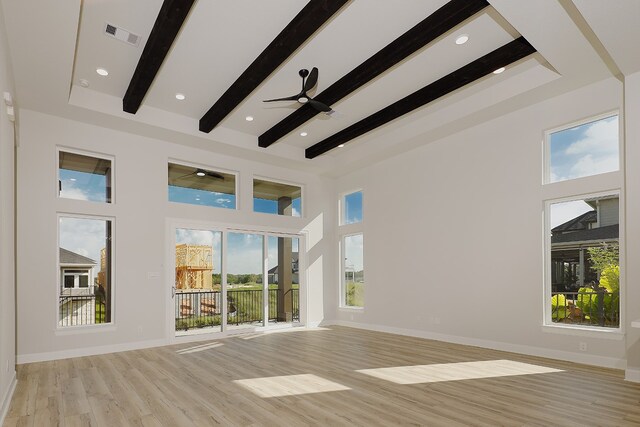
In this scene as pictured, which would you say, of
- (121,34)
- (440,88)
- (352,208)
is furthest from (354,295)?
(121,34)

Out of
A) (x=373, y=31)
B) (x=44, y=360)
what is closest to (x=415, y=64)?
(x=373, y=31)

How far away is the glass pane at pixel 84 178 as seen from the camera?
20.1 feet

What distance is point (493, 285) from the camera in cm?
616

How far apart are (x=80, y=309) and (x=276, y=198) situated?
428cm

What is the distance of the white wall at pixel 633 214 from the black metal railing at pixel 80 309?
7198mm

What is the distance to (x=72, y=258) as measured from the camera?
607 cm

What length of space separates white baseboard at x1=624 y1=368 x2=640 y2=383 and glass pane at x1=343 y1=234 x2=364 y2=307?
501 cm

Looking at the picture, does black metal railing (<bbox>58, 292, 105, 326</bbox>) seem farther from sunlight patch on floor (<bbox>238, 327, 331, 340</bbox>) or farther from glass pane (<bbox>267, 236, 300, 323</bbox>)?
glass pane (<bbox>267, 236, 300, 323</bbox>)

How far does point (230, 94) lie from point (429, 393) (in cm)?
470

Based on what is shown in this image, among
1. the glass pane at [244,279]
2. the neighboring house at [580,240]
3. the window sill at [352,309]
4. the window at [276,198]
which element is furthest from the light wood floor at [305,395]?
the window at [276,198]

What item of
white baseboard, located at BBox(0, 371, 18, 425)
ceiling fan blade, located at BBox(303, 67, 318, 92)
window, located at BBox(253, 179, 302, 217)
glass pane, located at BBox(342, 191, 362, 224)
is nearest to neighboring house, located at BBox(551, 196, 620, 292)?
ceiling fan blade, located at BBox(303, 67, 318, 92)

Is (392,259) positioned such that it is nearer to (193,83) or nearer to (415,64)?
(415,64)

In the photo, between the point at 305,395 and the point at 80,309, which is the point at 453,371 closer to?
the point at 305,395

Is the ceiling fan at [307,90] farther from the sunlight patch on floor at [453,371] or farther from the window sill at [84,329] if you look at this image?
the window sill at [84,329]
